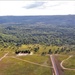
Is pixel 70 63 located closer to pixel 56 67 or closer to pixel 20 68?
pixel 56 67

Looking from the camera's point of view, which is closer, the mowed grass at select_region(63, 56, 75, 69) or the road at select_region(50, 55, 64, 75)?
the road at select_region(50, 55, 64, 75)

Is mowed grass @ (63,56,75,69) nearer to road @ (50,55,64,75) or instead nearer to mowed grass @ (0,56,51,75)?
road @ (50,55,64,75)

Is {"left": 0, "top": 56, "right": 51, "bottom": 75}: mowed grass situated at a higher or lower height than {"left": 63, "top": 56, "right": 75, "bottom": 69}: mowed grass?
higher

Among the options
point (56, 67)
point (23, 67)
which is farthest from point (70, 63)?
point (23, 67)

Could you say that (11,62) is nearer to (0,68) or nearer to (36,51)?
(0,68)

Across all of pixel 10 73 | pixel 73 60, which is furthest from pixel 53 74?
pixel 73 60

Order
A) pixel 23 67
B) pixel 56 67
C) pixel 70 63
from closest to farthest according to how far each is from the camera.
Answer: pixel 56 67
pixel 23 67
pixel 70 63

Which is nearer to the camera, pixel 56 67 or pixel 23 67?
pixel 56 67

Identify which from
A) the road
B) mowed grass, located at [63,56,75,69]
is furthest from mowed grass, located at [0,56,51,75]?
mowed grass, located at [63,56,75,69]
